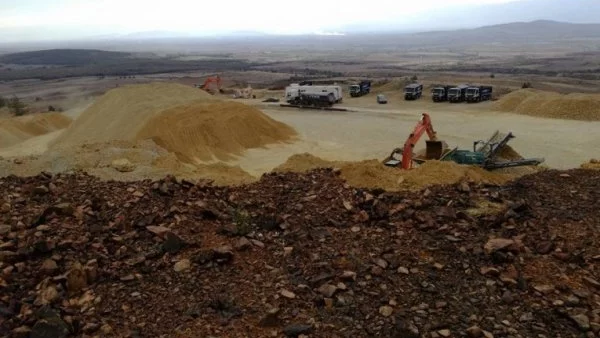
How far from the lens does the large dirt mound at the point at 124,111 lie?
27.3 meters

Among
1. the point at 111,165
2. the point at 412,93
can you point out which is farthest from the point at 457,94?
the point at 111,165

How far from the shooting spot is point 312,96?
4234cm

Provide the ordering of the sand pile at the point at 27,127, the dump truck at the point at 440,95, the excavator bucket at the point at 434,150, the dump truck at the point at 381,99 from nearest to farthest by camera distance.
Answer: the excavator bucket at the point at 434,150 < the sand pile at the point at 27,127 < the dump truck at the point at 440,95 < the dump truck at the point at 381,99

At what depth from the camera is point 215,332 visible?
6266mm

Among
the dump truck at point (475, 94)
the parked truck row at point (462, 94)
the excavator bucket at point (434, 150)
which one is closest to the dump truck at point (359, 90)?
the parked truck row at point (462, 94)

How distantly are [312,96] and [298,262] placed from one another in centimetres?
3532

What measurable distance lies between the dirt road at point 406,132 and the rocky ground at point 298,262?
1250 cm

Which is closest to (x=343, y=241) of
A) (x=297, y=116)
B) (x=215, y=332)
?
(x=215, y=332)

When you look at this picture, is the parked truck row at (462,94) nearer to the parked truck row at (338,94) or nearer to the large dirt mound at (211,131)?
the parked truck row at (338,94)

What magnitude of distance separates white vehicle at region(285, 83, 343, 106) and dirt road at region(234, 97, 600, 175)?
1.62 meters

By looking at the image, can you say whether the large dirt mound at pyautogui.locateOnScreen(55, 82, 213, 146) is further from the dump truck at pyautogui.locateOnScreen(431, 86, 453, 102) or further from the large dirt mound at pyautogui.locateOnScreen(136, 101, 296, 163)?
→ the dump truck at pyautogui.locateOnScreen(431, 86, 453, 102)

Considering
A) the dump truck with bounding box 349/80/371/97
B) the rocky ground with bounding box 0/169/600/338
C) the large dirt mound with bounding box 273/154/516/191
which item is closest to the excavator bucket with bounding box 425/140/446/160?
the large dirt mound with bounding box 273/154/516/191

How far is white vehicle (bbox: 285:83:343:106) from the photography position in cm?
4216

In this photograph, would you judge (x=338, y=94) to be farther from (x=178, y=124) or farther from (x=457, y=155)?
(x=457, y=155)
